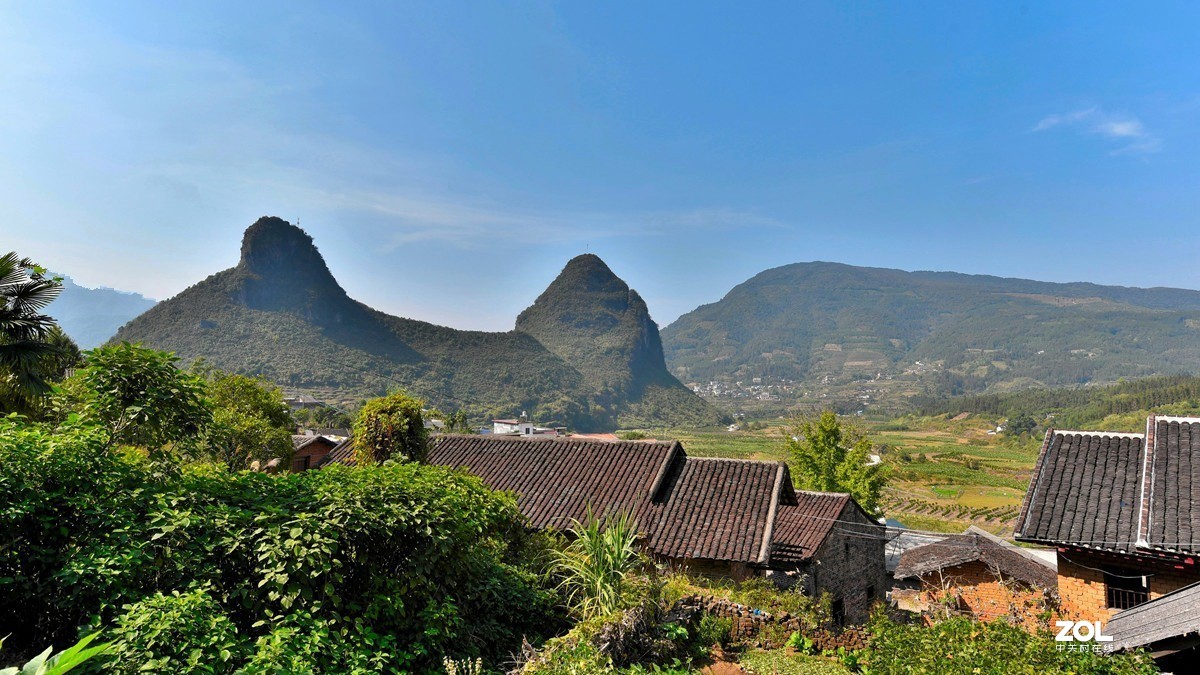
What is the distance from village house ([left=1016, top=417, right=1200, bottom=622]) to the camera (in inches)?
420

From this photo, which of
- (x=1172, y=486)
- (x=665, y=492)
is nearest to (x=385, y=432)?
(x=665, y=492)

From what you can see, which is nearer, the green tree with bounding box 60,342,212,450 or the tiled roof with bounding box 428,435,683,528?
the green tree with bounding box 60,342,212,450

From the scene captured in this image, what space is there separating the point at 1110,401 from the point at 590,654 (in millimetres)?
157376

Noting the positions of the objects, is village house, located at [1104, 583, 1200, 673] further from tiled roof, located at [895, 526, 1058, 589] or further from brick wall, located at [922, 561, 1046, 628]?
tiled roof, located at [895, 526, 1058, 589]

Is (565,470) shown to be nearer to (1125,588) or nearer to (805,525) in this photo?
(805,525)

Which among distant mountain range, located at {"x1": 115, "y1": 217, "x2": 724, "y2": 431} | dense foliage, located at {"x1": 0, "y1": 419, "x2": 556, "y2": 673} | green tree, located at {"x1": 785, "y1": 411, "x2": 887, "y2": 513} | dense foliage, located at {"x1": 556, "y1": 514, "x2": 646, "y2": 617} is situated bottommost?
green tree, located at {"x1": 785, "y1": 411, "x2": 887, "y2": 513}

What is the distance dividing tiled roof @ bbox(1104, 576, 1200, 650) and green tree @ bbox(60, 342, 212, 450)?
28.2 feet

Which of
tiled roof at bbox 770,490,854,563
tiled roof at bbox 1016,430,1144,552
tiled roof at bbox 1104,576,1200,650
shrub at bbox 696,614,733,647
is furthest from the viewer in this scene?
tiled roof at bbox 770,490,854,563

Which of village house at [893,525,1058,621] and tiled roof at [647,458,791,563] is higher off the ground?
tiled roof at [647,458,791,563]

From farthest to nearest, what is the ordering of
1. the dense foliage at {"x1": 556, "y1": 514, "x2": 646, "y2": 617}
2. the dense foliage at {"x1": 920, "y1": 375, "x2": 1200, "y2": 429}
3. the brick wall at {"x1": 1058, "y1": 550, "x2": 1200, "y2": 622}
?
1. the dense foliage at {"x1": 920, "y1": 375, "x2": 1200, "y2": 429}
2. the brick wall at {"x1": 1058, "y1": 550, "x2": 1200, "y2": 622}
3. the dense foliage at {"x1": 556, "y1": 514, "x2": 646, "y2": 617}

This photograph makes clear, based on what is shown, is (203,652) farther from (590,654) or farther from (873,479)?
(873,479)

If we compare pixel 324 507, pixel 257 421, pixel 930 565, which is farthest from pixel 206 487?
pixel 257 421

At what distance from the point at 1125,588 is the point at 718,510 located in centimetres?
729

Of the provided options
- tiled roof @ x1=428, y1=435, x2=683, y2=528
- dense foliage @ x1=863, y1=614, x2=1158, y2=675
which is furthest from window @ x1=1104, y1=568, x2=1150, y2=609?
dense foliage @ x1=863, y1=614, x2=1158, y2=675
